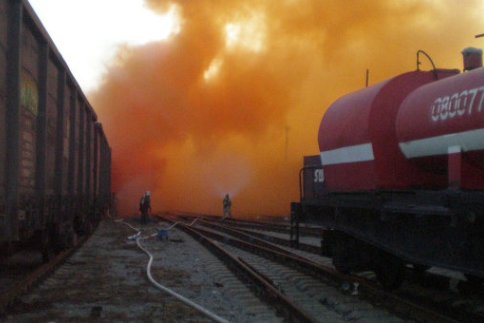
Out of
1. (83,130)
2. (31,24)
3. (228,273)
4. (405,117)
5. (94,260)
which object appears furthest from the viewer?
(83,130)

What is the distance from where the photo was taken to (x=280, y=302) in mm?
7168

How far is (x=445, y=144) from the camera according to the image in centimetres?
622

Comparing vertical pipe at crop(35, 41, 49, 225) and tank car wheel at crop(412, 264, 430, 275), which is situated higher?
vertical pipe at crop(35, 41, 49, 225)

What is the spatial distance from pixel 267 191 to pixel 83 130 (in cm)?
3723

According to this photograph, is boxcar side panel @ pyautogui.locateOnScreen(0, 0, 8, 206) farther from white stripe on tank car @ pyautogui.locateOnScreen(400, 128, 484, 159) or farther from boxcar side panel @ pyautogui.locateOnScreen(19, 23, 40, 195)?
white stripe on tank car @ pyautogui.locateOnScreen(400, 128, 484, 159)

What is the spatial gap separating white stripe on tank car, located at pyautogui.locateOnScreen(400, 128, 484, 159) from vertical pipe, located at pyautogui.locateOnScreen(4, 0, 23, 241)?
5182 millimetres

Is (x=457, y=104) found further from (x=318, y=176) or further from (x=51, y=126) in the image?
(x=51, y=126)

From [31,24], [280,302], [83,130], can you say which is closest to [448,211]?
[280,302]

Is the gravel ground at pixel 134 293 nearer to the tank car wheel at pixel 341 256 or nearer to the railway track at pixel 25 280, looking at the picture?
the railway track at pixel 25 280

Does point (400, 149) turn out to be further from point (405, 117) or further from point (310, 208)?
point (310, 208)

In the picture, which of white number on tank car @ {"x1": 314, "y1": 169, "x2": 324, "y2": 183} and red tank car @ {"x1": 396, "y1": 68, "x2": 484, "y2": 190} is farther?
white number on tank car @ {"x1": 314, "y1": 169, "x2": 324, "y2": 183}

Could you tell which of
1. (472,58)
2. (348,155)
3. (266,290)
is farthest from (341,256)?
(472,58)

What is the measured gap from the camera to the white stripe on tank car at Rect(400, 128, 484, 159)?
5.72 m

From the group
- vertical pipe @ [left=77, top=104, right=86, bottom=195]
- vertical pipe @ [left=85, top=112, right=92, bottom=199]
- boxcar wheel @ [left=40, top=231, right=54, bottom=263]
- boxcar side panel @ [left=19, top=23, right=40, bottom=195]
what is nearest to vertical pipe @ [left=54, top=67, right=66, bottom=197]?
boxcar wheel @ [left=40, top=231, right=54, bottom=263]
